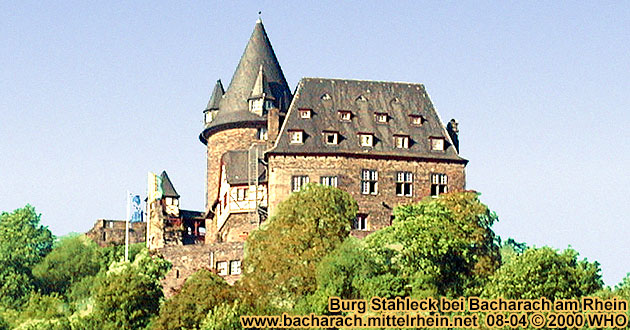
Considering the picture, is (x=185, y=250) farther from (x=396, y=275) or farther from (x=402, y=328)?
(x=402, y=328)

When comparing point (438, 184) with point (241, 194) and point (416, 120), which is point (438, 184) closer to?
point (416, 120)

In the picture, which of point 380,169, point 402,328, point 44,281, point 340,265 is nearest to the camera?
point 402,328

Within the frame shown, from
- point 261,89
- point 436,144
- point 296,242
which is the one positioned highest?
point 261,89

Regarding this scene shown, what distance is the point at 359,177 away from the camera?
9731 centimetres

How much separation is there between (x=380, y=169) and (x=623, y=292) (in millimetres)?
26057

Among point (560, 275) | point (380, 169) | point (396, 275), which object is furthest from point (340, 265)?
point (380, 169)

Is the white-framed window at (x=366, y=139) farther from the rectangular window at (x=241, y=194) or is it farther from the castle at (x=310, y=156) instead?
the rectangular window at (x=241, y=194)

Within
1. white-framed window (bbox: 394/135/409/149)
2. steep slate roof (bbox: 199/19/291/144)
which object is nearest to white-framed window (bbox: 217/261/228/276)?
steep slate roof (bbox: 199/19/291/144)

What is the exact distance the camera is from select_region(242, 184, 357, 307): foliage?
80.6m

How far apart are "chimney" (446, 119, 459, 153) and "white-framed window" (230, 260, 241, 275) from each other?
15.2 meters

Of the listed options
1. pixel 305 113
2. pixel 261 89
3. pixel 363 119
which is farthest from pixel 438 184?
pixel 261 89

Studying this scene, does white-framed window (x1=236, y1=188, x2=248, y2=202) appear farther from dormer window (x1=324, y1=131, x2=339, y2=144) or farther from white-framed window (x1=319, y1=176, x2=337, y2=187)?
dormer window (x1=324, y1=131, x2=339, y2=144)

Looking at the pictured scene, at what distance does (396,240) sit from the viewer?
81.6 meters

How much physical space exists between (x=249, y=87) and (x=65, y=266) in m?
16.8
